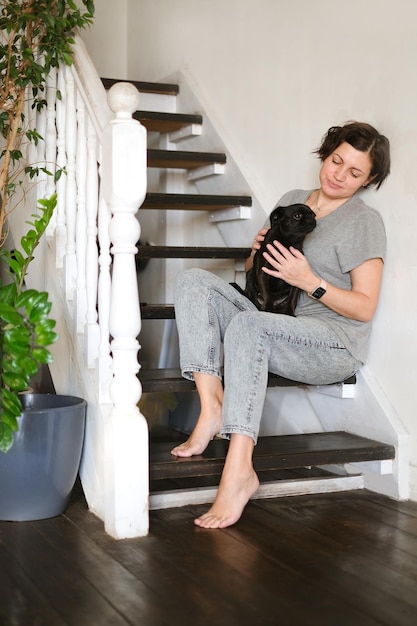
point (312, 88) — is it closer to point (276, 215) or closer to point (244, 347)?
point (276, 215)

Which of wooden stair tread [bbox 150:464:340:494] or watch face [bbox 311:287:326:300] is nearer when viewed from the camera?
watch face [bbox 311:287:326:300]

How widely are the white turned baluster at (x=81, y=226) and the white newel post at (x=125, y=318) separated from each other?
0.34 metres

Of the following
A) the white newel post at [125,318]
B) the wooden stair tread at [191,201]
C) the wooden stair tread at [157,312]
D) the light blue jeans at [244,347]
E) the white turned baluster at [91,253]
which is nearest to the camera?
the white newel post at [125,318]

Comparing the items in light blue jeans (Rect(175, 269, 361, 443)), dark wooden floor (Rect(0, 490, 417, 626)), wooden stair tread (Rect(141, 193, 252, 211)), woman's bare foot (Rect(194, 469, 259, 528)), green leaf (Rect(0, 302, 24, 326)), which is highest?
wooden stair tread (Rect(141, 193, 252, 211))

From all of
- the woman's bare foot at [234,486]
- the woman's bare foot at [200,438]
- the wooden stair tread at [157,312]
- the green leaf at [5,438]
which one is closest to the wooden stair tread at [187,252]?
the wooden stair tread at [157,312]

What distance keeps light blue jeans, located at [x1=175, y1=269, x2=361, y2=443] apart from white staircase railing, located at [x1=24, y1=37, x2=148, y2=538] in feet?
0.86

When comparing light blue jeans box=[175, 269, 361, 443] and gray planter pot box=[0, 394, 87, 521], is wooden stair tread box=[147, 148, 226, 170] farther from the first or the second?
gray planter pot box=[0, 394, 87, 521]

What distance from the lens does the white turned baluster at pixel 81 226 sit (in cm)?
255

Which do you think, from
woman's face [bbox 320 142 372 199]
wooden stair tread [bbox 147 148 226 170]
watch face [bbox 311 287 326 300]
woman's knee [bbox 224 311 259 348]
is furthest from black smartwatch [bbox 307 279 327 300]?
wooden stair tread [bbox 147 148 226 170]

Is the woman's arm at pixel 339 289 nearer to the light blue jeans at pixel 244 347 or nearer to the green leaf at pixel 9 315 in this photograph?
the light blue jeans at pixel 244 347

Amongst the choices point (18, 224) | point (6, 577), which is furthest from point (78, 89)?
point (6, 577)

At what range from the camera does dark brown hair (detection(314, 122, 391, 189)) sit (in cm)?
259

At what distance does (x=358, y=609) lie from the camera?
170 centimetres

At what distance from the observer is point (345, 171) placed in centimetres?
263
